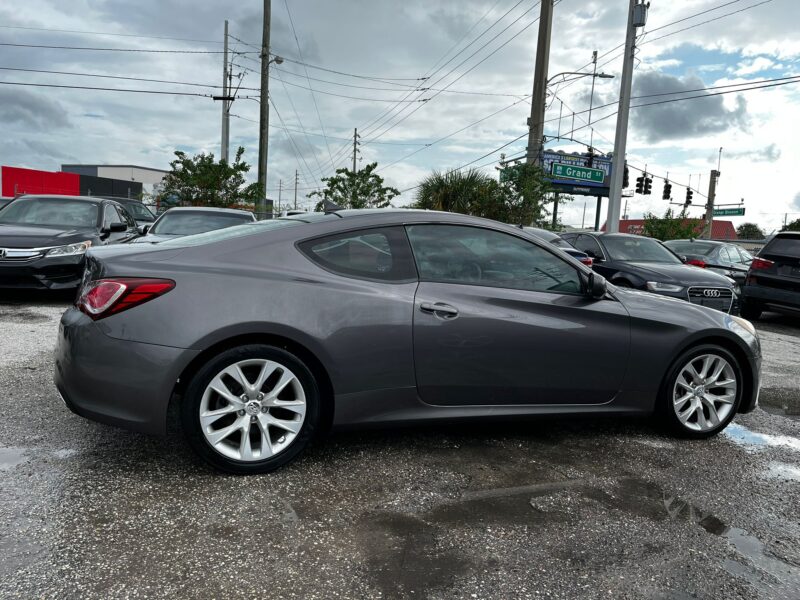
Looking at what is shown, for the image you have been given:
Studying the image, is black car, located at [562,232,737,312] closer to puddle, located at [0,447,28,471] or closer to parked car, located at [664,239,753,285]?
parked car, located at [664,239,753,285]

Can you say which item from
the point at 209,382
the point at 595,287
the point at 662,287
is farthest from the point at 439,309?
the point at 662,287

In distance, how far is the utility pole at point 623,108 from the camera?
61.2ft

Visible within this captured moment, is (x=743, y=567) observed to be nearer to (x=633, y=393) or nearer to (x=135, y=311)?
(x=633, y=393)

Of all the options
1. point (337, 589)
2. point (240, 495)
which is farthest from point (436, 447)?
point (337, 589)

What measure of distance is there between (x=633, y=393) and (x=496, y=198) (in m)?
17.8

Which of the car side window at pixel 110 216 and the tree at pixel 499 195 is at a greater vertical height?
the tree at pixel 499 195

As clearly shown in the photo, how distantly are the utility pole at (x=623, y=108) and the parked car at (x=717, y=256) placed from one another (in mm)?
4882

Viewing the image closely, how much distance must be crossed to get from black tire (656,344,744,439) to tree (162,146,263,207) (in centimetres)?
2092

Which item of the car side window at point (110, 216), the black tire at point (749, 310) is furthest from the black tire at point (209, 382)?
the black tire at point (749, 310)

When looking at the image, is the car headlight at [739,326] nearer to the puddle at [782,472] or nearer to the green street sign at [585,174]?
the puddle at [782,472]

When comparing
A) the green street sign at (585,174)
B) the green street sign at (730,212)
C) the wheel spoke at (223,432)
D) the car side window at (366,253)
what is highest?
the green street sign at (585,174)

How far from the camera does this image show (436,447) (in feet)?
12.8

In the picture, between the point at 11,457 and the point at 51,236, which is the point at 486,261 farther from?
the point at 51,236

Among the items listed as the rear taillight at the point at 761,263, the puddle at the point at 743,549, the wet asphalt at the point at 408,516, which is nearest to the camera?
the wet asphalt at the point at 408,516
